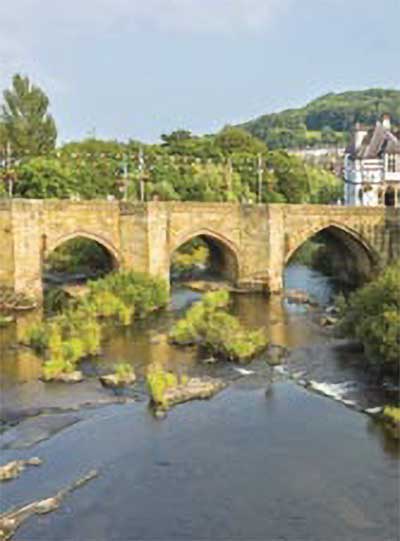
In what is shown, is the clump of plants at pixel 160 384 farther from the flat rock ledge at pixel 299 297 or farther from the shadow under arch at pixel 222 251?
the shadow under arch at pixel 222 251

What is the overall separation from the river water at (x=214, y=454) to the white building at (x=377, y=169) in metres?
35.8

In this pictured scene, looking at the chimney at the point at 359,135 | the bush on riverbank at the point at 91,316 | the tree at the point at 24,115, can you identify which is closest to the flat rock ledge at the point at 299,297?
the bush on riverbank at the point at 91,316

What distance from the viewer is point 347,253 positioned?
173 feet

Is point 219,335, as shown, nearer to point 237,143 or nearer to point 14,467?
point 14,467

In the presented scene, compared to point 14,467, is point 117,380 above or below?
above

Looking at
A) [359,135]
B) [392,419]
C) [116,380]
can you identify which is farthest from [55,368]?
[359,135]

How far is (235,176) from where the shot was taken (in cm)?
7162

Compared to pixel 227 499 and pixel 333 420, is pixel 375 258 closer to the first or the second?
pixel 333 420

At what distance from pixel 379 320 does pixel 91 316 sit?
15737mm

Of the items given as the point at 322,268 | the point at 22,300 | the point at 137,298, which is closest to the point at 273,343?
the point at 137,298

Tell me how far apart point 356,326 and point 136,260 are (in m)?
16.8

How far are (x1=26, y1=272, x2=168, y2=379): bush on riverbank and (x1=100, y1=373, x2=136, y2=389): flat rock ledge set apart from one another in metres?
1.83

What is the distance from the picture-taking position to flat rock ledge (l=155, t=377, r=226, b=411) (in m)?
25.8

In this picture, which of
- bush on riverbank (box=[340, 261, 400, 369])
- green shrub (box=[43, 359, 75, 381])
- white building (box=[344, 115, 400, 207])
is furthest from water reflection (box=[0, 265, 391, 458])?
white building (box=[344, 115, 400, 207])
